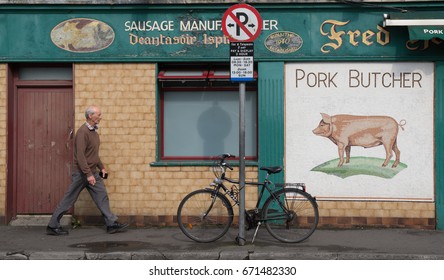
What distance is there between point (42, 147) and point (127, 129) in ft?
5.00

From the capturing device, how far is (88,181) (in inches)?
391

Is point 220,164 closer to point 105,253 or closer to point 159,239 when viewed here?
point 159,239

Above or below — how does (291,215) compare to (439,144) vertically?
below

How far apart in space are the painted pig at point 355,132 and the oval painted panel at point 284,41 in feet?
3.96

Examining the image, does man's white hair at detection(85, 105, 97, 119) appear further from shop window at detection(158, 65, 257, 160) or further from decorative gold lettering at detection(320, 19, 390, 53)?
decorative gold lettering at detection(320, 19, 390, 53)

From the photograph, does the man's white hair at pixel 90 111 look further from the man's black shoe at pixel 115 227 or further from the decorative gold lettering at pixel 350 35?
the decorative gold lettering at pixel 350 35

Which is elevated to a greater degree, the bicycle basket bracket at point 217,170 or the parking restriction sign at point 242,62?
the parking restriction sign at point 242,62

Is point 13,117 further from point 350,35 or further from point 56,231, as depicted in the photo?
point 350,35

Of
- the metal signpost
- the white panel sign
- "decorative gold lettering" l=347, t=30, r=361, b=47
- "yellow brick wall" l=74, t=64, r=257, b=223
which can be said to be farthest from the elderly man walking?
"decorative gold lettering" l=347, t=30, r=361, b=47

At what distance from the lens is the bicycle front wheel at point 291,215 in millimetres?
9344

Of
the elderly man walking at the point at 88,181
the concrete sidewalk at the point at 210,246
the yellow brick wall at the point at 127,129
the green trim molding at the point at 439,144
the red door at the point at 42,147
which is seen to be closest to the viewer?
the concrete sidewalk at the point at 210,246

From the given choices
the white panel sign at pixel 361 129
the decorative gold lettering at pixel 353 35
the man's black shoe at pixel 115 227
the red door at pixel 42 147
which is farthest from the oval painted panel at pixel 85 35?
the decorative gold lettering at pixel 353 35

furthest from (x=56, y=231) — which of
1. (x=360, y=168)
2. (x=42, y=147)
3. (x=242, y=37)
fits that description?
(x=360, y=168)

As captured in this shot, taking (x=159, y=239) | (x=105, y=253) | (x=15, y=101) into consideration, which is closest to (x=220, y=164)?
(x=159, y=239)
